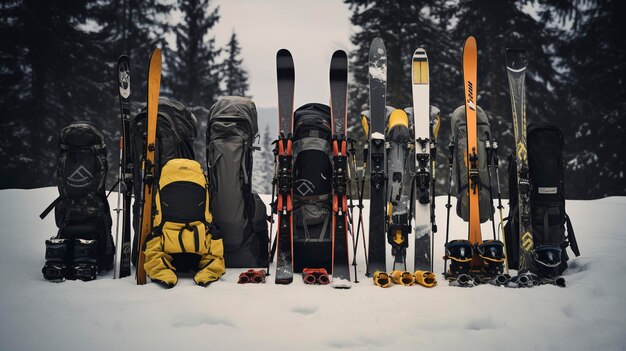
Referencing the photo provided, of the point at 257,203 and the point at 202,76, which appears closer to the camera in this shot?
the point at 257,203

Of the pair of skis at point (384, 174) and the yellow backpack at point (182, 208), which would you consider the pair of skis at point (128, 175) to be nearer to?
the yellow backpack at point (182, 208)

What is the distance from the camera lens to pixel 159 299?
301cm

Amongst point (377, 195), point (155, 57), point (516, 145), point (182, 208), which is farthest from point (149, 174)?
point (516, 145)

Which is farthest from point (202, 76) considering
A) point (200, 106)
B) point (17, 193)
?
point (17, 193)

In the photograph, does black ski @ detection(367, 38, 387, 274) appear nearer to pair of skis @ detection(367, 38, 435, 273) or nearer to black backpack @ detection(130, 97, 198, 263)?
pair of skis @ detection(367, 38, 435, 273)

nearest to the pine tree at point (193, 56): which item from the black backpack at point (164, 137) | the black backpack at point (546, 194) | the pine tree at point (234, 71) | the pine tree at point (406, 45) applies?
the pine tree at point (234, 71)

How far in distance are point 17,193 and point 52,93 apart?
22.0 ft

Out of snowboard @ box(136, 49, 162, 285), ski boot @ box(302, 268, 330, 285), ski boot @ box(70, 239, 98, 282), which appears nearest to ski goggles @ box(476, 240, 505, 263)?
ski boot @ box(302, 268, 330, 285)

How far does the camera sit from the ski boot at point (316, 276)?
11.6 ft

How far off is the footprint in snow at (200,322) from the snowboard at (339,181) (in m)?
1.04

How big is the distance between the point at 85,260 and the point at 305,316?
1.76 m

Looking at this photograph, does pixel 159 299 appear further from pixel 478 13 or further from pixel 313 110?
pixel 478 13

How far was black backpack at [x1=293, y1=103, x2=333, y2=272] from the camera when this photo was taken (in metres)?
3.91

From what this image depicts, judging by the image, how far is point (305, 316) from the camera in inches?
110
